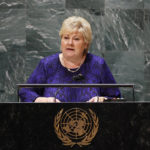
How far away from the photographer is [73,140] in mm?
1916

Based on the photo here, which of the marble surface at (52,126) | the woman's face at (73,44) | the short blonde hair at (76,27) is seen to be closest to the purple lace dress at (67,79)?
the woman's face at (73,44)

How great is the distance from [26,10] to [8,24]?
0.96ft

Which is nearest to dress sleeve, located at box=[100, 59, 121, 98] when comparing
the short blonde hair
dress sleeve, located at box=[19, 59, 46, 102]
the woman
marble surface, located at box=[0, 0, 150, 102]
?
the woman

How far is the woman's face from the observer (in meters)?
2.88

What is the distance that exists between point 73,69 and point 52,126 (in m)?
1.06

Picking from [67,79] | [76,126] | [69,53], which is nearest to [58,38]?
[69,53]

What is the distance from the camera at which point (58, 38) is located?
4.33 metres

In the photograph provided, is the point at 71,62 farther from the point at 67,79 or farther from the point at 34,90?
the point at 34,90

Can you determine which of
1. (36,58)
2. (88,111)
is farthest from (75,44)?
(36,58)

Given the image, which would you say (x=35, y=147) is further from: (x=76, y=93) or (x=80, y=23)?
(x=80, y=23)

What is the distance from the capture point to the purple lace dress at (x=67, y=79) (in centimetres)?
275

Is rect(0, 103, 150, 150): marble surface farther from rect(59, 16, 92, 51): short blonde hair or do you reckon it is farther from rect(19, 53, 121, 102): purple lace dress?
rect(59, 16, 92, 51): short blonde hair

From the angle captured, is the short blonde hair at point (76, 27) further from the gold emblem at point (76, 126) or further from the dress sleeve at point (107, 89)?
the gold emblem at point (76, 126)

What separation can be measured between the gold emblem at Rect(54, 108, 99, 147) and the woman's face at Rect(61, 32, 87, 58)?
107 cm
